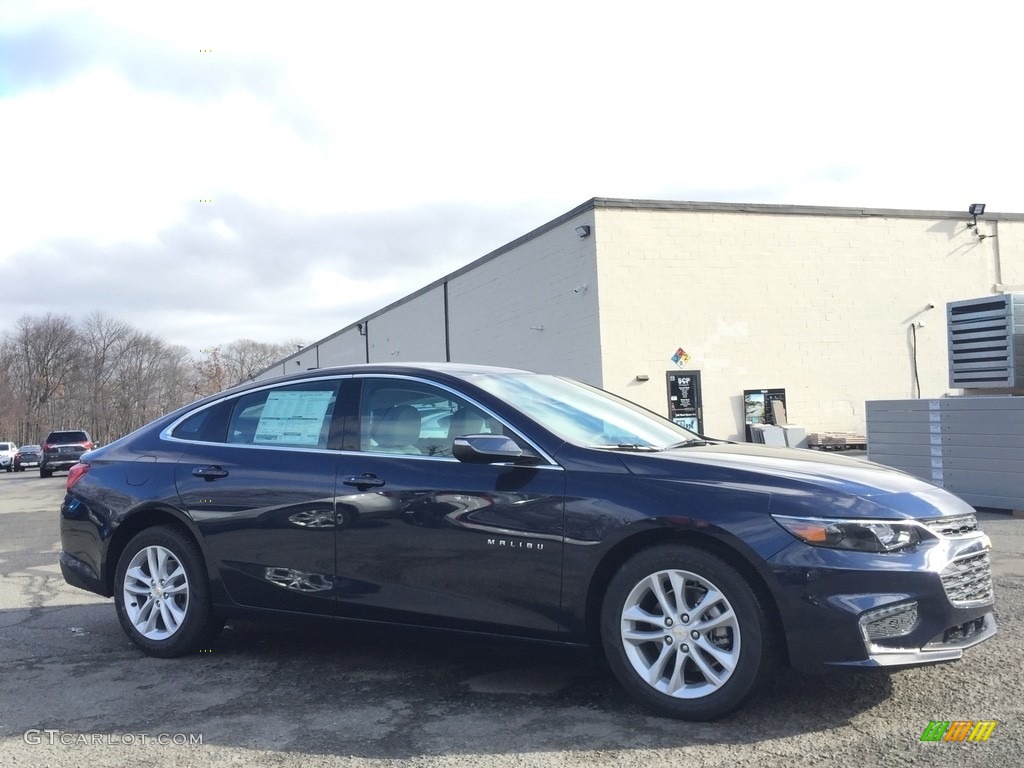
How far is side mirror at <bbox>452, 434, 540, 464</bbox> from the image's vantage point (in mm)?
4211

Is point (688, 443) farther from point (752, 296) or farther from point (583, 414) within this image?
point (752, 296)

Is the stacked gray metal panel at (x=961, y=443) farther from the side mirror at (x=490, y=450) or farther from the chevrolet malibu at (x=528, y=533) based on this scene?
the side mirror at (x=490, y=450)

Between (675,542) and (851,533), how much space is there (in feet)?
2.35

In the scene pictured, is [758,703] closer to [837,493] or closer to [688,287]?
[837,493]

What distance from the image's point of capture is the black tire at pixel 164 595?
511 cm

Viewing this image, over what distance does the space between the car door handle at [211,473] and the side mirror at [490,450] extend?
1592mm

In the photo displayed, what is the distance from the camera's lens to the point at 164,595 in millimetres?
5211

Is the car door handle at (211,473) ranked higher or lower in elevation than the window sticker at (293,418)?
lower


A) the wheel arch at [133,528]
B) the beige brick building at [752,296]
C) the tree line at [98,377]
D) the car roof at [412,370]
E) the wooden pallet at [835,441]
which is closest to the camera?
the car roof at [412,370]

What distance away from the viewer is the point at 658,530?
12.9 ft

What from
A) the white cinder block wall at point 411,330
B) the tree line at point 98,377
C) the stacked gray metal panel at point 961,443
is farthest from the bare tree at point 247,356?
the stacked gray metal panel at point 961,443

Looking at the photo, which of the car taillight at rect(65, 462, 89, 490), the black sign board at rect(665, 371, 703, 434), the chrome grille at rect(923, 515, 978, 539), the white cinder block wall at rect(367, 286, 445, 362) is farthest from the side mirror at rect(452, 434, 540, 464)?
the white cinder block wall at rect(367, 286, 445, 362)

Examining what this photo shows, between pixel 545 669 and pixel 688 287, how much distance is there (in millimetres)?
18633

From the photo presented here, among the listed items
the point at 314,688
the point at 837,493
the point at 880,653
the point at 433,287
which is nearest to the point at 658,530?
the point at 837,493
